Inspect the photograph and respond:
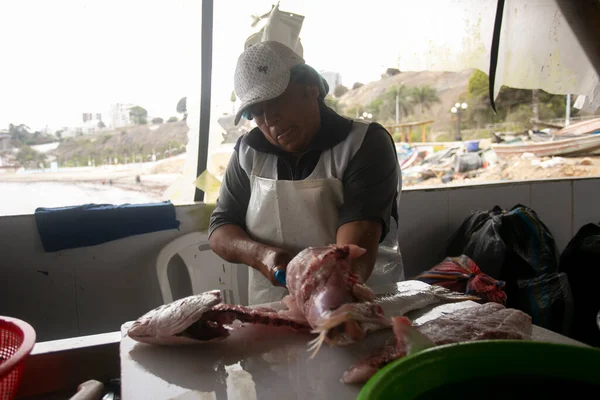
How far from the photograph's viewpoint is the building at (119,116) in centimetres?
299

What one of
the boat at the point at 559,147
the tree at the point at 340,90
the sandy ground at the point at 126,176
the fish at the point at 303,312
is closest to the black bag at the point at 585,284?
the boat at the point at 559,147

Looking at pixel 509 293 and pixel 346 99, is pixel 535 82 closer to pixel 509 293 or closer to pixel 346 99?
pixel 346 99

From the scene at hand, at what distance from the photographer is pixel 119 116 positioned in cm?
306

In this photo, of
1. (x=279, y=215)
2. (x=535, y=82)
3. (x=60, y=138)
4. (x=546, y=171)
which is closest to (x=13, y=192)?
(x=60, y=138)

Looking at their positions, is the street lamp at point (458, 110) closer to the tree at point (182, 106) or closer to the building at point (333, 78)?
the building at point (333, 78)

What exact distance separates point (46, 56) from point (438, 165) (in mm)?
3307

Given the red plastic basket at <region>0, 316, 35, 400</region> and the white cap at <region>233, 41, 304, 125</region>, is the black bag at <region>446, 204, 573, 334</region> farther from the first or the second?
the red plastic basket at <region>0, 316, 35, 400</region>

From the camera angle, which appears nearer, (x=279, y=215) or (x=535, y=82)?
(x=279, y=215)

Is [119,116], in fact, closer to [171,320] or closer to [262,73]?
[262,73]

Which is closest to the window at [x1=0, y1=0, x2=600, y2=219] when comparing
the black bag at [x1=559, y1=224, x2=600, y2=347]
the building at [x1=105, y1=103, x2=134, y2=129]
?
the building at [x1=105, y1=103, x2=134, y2=129]

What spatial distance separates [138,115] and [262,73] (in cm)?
167

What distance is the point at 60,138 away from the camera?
301 centimetres

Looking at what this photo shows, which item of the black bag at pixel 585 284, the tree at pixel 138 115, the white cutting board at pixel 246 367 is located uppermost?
the tree at pixel 138 115

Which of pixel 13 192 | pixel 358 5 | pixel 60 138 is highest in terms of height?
pixel 358 5
